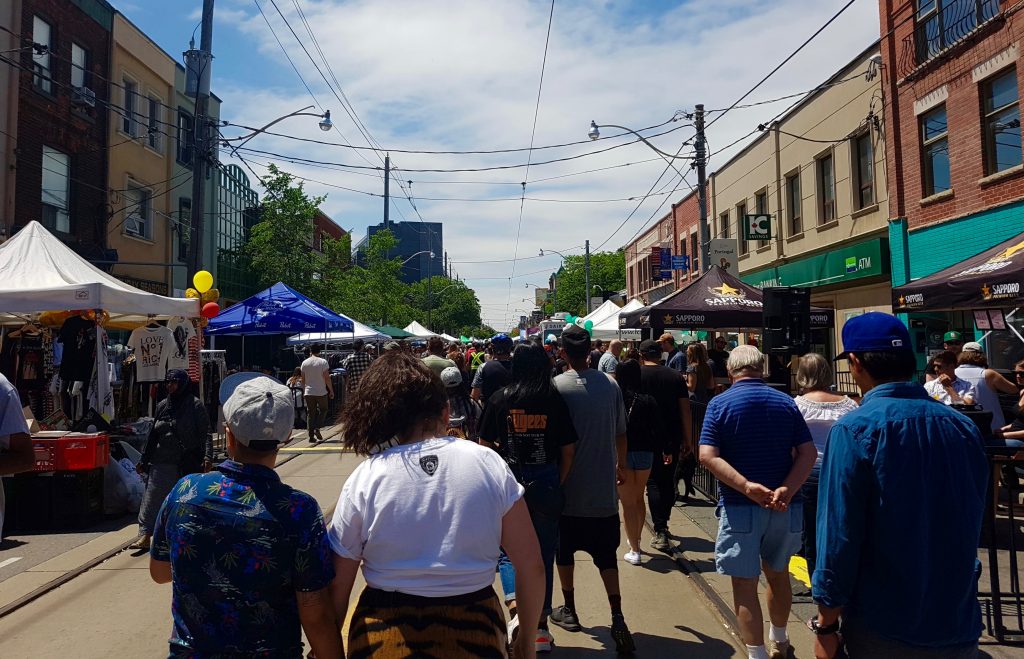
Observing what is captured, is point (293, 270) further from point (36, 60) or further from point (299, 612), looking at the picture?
point (299, 612)

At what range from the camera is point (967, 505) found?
89.7 inches

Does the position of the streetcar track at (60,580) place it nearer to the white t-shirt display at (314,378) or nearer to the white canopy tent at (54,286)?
the white canopy tent at (54,286)

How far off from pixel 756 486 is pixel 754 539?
328mm

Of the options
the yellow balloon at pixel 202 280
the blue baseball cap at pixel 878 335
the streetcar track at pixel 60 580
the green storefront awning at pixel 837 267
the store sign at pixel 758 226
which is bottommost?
the streetcar track at pixel 60 580

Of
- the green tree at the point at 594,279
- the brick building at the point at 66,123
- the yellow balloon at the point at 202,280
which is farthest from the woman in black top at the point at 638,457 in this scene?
the green tree at the point at 594,279

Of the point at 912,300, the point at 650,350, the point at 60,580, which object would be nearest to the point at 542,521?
the point at 650,350

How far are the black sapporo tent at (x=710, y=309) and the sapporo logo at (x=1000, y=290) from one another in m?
4.56

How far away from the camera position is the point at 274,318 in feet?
49.6

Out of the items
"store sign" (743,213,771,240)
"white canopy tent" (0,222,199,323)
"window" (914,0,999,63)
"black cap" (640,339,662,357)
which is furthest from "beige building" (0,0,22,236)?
"window" (914,0,999,63)

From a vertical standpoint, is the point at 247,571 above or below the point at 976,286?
below

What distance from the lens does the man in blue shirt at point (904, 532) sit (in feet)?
7.39

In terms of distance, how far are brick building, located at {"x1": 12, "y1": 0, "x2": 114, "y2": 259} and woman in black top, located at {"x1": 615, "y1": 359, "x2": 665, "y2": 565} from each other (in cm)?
1675

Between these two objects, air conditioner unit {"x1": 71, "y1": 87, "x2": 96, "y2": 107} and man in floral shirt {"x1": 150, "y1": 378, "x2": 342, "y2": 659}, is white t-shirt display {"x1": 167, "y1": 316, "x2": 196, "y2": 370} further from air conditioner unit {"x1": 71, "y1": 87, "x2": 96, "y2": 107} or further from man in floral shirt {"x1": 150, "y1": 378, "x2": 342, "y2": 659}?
air conditioner unit {"x1": 71, "y1": 87, "x2": 96, "y2": 107}

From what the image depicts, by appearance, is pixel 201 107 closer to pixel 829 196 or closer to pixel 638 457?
pixel 638 457
